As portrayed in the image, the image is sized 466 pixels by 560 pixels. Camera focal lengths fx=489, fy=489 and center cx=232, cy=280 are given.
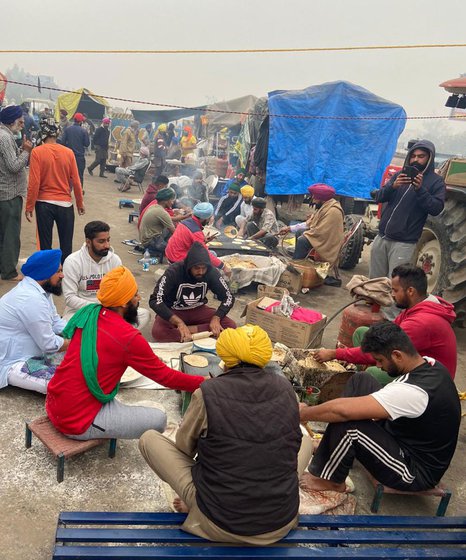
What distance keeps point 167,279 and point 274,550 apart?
279 centimetres

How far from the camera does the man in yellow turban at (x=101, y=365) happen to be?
283 centimetres

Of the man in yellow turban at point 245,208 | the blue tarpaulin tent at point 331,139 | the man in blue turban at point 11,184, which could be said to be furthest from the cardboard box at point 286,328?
the blue tarpaulin tent at point 331,139

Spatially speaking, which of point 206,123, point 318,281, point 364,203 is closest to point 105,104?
point 206,123

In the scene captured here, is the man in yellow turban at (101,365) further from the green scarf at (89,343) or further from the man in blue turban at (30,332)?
the man in blue turban at (30,332)

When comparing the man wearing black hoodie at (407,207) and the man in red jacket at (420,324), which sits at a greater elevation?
the man wearing black hoodie at (407,207)

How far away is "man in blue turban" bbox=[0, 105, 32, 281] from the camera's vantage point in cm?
546

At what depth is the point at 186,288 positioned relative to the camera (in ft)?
15.4

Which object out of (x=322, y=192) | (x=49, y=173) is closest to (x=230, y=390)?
(x=49, y=173)

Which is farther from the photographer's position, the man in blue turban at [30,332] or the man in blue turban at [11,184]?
the man in blue turban at [11,184]

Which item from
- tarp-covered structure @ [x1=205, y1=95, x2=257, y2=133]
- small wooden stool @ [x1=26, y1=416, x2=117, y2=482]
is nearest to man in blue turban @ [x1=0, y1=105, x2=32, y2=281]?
small wooden stool @ [x1=26, y1=416, x2=117, y2=482]

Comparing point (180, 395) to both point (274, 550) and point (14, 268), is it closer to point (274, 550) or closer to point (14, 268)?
point (274, 550)

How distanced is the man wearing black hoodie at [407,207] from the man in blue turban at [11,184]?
4.14m

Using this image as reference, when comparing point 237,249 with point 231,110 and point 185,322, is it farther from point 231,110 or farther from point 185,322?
point 231,110

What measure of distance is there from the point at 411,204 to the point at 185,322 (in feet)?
9.10
